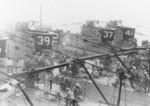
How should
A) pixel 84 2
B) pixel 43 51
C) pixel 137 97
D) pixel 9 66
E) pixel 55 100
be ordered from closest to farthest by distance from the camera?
pixel 55 100 → pixel 137 97 → pixel 9 66 → pixel 43 51 → pixel 84 2

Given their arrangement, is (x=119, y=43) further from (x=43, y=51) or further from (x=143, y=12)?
(x=143, y=12)

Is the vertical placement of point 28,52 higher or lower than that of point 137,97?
higher

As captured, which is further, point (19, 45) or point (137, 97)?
point (19, 45)

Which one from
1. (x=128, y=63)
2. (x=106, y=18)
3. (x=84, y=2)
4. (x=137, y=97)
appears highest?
(x=84, y=2)

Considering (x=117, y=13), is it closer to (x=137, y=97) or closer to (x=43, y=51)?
(x=43, y=51)

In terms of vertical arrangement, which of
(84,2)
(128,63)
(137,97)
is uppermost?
(84,2)

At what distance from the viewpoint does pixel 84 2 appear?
200 feet

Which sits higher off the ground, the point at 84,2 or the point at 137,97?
the point at 84,2

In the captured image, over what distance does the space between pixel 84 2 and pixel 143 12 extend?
566 inches

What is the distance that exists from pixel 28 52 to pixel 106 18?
3045 centimetres

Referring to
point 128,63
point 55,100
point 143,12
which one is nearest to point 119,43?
point 128,63

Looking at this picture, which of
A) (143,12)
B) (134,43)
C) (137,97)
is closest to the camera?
(137,97)

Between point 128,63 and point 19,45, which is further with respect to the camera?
point 19,45

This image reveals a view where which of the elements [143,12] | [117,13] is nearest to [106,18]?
[117,13]
